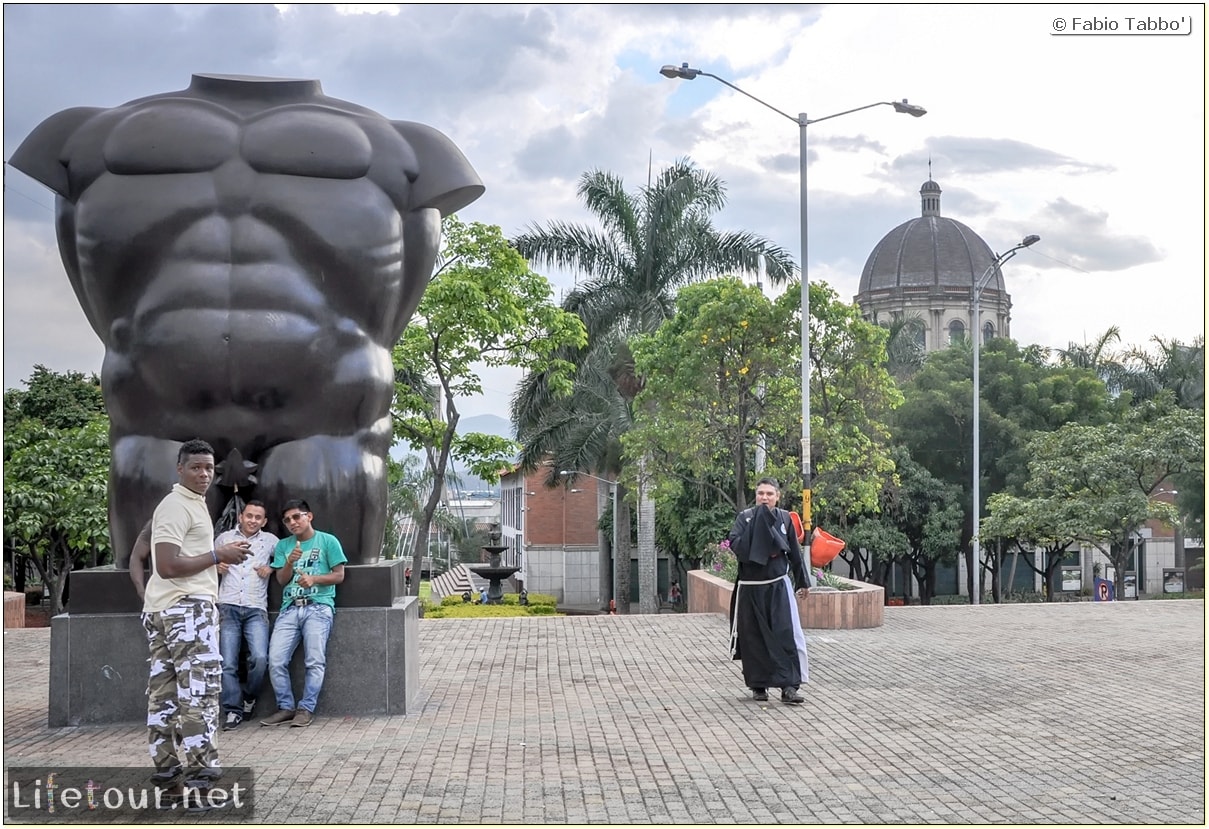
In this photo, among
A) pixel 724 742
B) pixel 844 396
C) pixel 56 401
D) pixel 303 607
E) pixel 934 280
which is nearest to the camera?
pixel 724 742

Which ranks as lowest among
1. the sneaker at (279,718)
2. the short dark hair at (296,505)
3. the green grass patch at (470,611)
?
the green grass patch at (470,611)

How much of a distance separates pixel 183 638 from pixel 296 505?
2010 mm

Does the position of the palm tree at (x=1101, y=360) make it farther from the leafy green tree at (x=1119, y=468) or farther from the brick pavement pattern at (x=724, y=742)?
the brick pavement pattern at (x=724, y=742)

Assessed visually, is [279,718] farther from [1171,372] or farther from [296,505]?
[1171,372]

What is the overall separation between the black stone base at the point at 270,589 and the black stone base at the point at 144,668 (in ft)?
0.14

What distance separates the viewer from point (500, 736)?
23.4 feet

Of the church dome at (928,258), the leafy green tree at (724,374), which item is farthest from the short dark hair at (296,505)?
the church dome at (928,258)

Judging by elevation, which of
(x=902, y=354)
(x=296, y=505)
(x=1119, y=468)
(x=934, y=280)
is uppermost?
(x=934, y=280)

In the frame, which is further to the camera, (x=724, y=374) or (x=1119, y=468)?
(x=1119, y=468)

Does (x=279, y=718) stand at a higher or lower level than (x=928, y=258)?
lower

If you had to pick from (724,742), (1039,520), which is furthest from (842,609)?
(1039,520)

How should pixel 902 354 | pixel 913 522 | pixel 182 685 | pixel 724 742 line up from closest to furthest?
pixel 182 685 < pixel 724 742 < pixel 913 522 < pixel 902 354

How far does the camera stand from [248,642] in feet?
24.4

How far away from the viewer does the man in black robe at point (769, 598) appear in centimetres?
856
